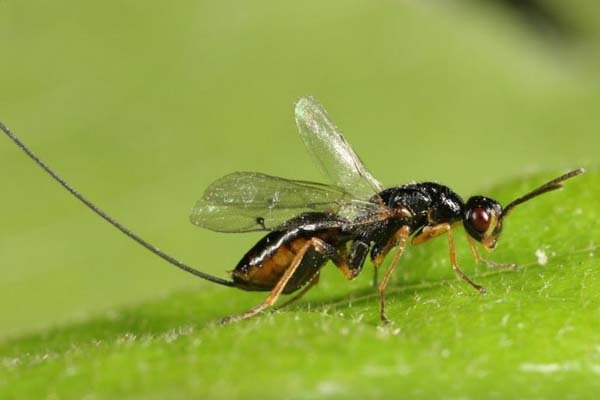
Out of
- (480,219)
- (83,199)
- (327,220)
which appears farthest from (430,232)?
(83,199)

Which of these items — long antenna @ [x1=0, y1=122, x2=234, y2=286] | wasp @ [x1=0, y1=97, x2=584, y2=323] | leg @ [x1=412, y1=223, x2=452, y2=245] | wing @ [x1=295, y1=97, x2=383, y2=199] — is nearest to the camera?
long antenna @ [x1=0, y1=122, x2=234, y2=286]

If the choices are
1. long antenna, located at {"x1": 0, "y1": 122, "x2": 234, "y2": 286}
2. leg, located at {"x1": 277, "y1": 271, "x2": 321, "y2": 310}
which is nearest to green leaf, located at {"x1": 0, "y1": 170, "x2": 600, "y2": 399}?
leg, located at {"x1": 277, "y1": 271, "x2": 321, "y2": 310}

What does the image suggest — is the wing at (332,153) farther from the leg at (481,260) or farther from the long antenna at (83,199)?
the long antenna at (83,199)

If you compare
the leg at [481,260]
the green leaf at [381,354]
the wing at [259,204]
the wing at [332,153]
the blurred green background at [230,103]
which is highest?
the blurred green background at [230,103]

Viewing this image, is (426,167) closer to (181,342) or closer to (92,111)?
(92,111)

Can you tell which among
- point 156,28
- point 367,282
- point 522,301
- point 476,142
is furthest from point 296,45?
point 522,301

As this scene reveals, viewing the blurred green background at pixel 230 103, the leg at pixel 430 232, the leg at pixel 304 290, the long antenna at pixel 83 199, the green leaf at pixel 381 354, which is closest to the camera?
the green leaf at pixel 381 354

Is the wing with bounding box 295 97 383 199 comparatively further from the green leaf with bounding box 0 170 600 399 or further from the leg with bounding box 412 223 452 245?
the green leaf with bounding box 0 170 600 399

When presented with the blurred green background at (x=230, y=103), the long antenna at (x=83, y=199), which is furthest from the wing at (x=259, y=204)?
the blurred green background at (x=230, y=103)
